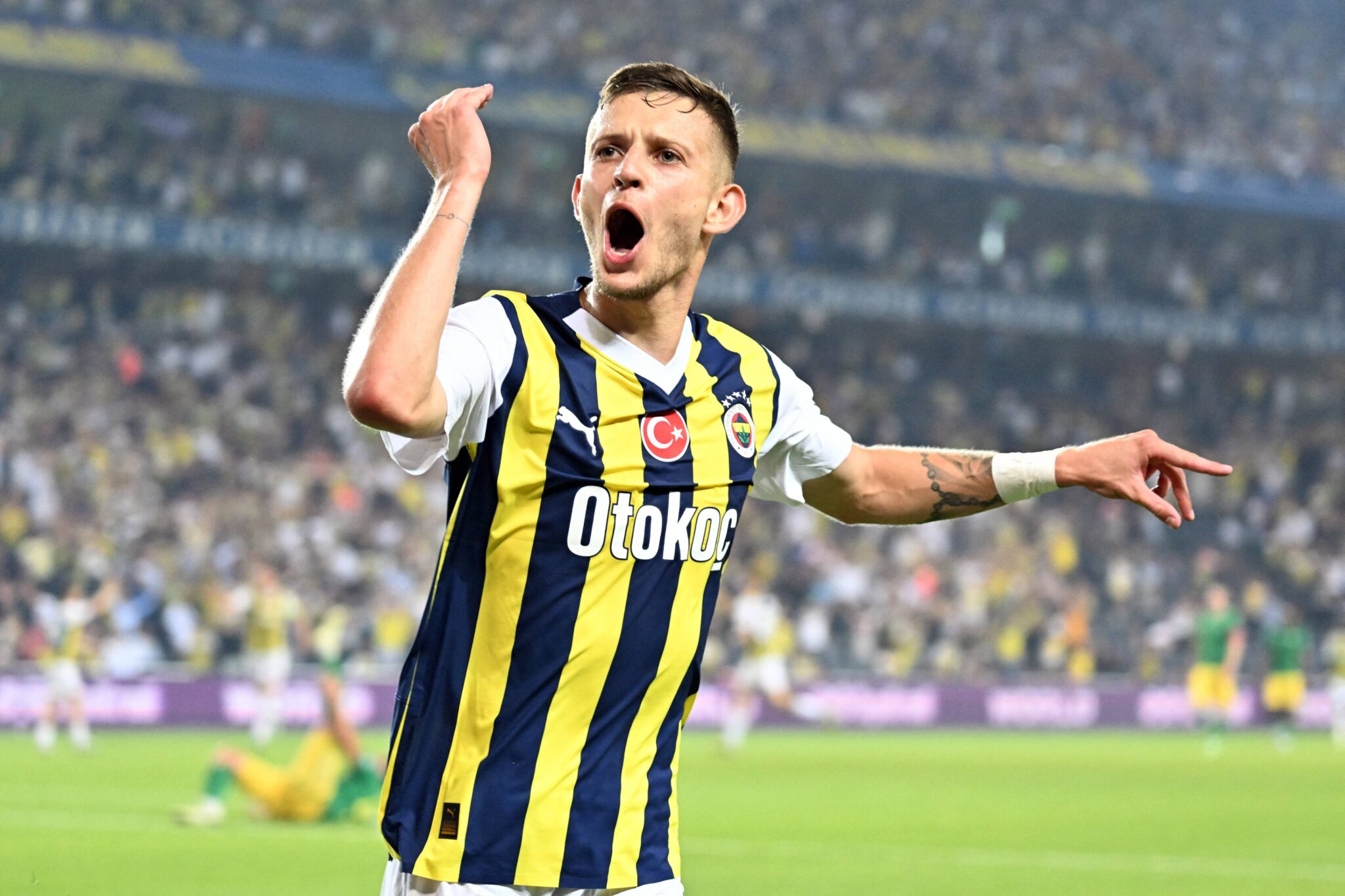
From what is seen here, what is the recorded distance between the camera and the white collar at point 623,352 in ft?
10.9

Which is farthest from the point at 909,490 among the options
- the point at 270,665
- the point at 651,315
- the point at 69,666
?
the point at 270,665

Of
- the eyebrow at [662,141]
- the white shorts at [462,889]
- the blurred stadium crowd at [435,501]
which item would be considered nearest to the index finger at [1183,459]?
the eyebrow at [662,141]

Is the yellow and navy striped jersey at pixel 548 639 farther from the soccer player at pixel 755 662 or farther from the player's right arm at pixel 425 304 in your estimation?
the soccer player at pixel 755 662

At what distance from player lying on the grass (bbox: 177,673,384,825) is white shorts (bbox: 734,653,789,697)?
9.24 meters

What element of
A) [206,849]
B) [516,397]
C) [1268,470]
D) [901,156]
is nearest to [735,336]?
[516,397]

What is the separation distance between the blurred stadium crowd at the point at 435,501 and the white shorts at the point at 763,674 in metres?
1.96

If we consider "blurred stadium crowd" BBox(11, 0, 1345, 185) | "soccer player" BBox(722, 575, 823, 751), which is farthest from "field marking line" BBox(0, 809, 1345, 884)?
"blurred stadium crowd" BBox(11, 0, 1345, 185)

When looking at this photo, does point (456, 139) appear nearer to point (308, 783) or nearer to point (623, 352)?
point (623, 352)

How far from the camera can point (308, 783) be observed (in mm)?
12773

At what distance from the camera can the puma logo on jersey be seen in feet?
10.5

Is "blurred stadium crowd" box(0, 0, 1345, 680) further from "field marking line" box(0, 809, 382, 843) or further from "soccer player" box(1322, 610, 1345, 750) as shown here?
"field marking line" box(0, 809, 382, 843)

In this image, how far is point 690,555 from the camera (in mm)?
3357

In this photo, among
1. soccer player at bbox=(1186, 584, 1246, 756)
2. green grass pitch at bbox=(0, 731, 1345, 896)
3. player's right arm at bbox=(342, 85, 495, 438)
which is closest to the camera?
player's right arm at bbox=(342, 85, 495, 438)

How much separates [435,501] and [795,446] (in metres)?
23.1
